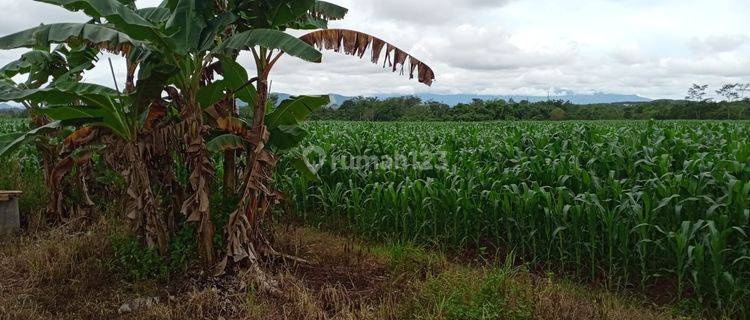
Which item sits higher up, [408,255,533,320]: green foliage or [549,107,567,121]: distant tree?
[549,107,567,121]: distant tree

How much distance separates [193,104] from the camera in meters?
4.71

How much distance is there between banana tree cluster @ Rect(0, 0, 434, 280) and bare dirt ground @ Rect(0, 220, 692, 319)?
0.43 meters

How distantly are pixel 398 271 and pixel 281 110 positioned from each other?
2041mm

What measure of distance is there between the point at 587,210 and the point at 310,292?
3099 mm

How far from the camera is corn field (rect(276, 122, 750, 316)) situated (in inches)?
193

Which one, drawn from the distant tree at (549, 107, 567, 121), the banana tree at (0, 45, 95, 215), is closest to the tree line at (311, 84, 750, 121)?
the distant tree at (549, 107, 567, 121)

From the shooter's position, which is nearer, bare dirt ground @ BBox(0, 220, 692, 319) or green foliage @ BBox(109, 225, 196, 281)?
bare dirt ground @ BBox(0, 220, 692, 319)

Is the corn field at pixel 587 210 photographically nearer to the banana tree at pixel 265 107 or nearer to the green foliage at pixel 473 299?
the green foliage at pixel 473 299

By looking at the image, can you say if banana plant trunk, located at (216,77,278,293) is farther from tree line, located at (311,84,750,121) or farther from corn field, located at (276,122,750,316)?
tree line, located at (311,84,750,121)

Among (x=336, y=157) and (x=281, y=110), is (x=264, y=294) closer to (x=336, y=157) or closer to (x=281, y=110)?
(x=281, y=110)

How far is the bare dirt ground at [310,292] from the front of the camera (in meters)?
4.07

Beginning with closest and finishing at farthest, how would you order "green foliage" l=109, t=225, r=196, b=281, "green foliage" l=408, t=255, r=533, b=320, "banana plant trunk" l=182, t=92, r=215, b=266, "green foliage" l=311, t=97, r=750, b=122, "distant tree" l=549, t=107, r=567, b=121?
"green foliage" l=408, t=255, r=533, b=320
"banana plant trunk" l=182, t=92, r=215, b=266
"green foliage" l=109, t=225, r=196, b=281
"green foliage" l=311, t=97, r=750, b=122
"distant tree" l=549, t=107, r=567, b=121

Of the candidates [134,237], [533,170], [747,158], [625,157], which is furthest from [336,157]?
[747,158]

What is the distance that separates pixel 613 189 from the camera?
18.5 feet
